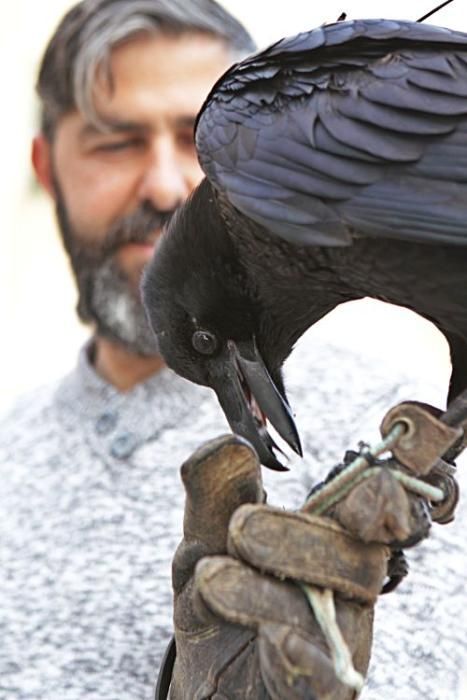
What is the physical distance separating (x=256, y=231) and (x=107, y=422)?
1.23 metres

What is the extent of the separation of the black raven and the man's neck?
1.08 metres

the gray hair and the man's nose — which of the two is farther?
the gray hair

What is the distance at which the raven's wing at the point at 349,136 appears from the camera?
84.4 inches

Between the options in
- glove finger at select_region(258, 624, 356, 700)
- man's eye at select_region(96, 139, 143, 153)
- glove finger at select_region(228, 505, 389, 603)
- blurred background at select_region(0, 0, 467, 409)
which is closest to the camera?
glove finger at select_region(258, 624, 356, 700)

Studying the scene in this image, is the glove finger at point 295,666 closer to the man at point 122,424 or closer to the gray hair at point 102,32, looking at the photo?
the man at point 122,424

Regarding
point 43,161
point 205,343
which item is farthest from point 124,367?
point 205,343

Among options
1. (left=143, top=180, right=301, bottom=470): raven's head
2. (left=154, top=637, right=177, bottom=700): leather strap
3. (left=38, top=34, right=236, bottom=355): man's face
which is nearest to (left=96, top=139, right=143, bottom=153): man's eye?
(left=38, top=34, right=236, bottom=355): man's face

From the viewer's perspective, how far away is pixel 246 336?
8.16 ft

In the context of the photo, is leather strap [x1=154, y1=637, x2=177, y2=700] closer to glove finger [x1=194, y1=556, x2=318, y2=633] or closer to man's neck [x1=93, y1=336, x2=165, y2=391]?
glove finger [x1=194, y1=556, x2=318, y2=633]

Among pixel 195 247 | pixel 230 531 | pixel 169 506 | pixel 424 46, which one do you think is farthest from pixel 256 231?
pixel 169 506

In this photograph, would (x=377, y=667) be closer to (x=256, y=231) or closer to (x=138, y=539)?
(x=138, y=539)

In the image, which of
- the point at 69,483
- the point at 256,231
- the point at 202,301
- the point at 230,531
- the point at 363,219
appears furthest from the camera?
the point at 69,483

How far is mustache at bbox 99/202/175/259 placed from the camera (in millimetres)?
3525

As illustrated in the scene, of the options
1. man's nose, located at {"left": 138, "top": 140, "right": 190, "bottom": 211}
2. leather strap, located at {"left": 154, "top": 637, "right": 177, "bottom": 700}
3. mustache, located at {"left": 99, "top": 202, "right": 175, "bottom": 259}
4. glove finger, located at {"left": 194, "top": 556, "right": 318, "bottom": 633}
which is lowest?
leather strap, located at {"left": 154, "top": 637, "right": 177, "bottom": 700}
